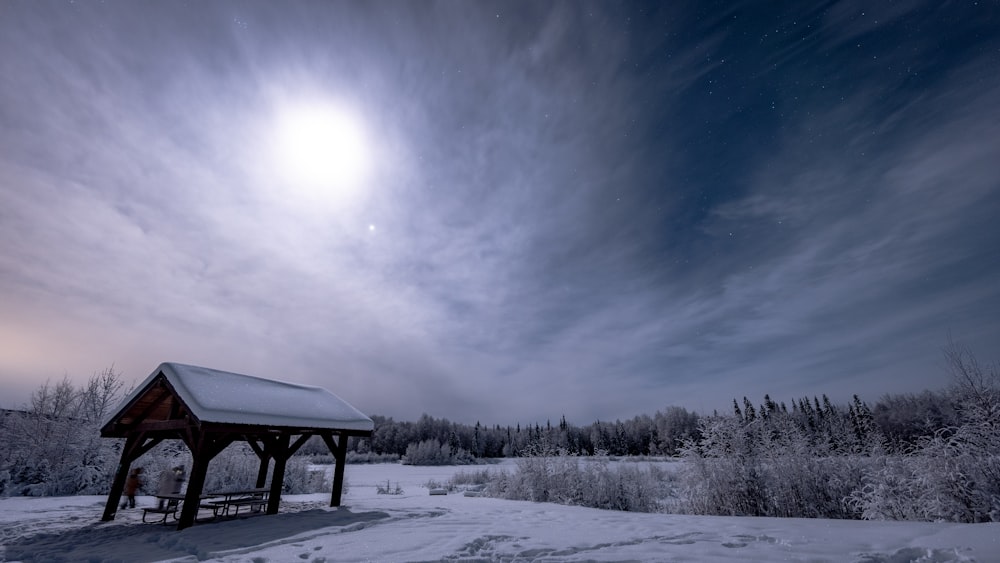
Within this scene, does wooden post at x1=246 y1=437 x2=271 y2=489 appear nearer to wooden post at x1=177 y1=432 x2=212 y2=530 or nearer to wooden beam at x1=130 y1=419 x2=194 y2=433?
wooden beam at x1=130 y1=419 x2=194 y2=433

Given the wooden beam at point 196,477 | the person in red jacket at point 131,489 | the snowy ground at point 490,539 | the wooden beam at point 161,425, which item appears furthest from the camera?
the person in red jacket at point 131,489

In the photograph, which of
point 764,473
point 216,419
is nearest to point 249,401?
point 216,419

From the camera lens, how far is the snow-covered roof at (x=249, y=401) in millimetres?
9578

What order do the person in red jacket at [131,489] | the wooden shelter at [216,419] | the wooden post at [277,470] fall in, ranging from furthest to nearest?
1. the person in red jacket at [131,489]
2. the wooden post at [277,470]
3. the wooden shelter at [216,419]

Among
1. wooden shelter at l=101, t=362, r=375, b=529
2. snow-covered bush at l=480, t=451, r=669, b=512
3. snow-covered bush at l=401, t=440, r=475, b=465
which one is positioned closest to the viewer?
wooden shelter at l=101, t=362, r=375, b=529

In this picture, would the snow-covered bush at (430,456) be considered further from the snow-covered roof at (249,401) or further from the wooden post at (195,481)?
the wooden post at (195,481)

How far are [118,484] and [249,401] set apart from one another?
448 cm

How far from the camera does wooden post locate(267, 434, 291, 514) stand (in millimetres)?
11562

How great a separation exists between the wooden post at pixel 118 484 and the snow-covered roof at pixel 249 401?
1.08 m

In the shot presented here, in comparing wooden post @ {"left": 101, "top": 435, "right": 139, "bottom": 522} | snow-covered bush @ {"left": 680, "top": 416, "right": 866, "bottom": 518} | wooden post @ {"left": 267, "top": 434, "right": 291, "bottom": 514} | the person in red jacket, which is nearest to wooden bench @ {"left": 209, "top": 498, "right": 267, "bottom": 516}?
wooden post @ {"left": 267, "top": 434, "right": 291, "bottom": 514}

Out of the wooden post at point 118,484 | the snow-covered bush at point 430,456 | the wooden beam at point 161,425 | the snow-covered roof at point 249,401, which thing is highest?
the snow-covered roof at point 249,401

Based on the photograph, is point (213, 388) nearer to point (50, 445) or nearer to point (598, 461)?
point (598, 461)

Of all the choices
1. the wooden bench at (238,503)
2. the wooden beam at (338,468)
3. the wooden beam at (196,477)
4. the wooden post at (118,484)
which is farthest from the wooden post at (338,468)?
the wooden post at (118,484)

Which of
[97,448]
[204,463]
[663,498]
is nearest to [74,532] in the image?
[204,463]
